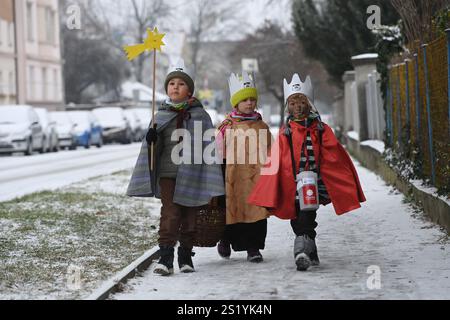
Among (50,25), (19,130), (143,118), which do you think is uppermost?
(50,25)

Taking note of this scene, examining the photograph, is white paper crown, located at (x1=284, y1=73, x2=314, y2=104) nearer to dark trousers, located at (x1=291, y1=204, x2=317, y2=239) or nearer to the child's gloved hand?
dark trousers, located at (x1=291, y1=204, x2=317, y2=239)

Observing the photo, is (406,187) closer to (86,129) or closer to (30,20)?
(86,129)

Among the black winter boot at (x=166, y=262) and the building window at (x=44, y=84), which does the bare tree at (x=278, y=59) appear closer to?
the building window at (x=44, y=84)

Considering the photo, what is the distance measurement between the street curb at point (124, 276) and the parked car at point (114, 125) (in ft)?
132

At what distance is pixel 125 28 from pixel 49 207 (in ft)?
233

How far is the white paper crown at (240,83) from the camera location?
9711 millimetres

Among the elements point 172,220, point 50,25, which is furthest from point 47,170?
point 50,25

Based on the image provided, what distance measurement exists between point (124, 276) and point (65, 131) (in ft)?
113

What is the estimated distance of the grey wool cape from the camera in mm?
9062

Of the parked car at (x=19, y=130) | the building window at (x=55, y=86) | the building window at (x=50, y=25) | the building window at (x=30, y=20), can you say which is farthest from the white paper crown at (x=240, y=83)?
the building window at (x=55, y=86)

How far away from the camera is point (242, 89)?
31.8ft

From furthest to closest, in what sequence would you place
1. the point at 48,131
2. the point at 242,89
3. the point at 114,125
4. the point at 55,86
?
the point at 55,86, the point at 114,125, the point at 48,131, the point at 242,89

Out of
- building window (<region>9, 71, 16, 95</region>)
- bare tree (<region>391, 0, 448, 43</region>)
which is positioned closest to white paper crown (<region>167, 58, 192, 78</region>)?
bare tree (<region>391, 0, 448, 43</region>)

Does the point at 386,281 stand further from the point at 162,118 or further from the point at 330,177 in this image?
the point at 162,118
